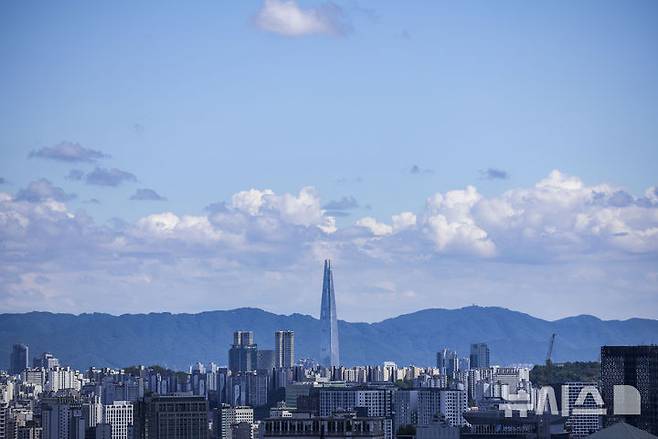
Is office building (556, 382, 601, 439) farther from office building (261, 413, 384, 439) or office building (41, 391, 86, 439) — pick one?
office building (261, 413, 384, 439)

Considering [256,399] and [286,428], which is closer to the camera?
[286,428]

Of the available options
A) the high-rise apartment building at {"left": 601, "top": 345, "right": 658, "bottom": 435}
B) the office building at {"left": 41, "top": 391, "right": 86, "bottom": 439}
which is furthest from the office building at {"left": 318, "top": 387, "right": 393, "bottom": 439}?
the high-rise apartment building at {"left": 601, "top": 345, "right": 658, "bottom": 435}

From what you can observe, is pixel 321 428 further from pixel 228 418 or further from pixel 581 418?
pixel 228 418

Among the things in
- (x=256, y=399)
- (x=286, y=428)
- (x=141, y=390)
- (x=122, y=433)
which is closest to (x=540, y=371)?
(x=256, y=399)

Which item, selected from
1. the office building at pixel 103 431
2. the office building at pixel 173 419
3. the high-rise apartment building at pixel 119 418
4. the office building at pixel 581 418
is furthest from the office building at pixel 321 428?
the office building at pixel 103 431

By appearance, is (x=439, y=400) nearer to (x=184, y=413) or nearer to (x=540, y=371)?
(x=184, y=413)

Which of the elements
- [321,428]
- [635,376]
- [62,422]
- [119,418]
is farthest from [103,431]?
[321,428]
